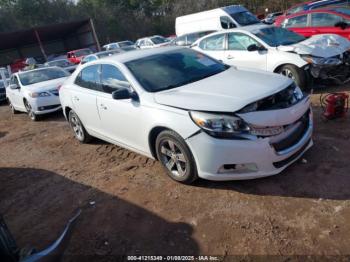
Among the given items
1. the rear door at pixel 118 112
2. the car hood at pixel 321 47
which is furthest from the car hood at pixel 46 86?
the car hood at pixel 321 47

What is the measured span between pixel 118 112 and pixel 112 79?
0.54 meters

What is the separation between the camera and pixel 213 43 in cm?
906

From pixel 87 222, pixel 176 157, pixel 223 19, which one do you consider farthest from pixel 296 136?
pixel 223 19

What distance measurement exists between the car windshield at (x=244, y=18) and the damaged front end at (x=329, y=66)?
8.91m

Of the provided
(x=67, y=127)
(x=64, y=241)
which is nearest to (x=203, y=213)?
(x=64, y=241)

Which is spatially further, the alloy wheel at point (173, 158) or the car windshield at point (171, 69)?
the car windshield at point (171, 69)

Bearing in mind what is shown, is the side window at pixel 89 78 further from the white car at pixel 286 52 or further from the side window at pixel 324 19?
the side window at pixel 324 19

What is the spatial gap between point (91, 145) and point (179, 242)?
3.64 meters

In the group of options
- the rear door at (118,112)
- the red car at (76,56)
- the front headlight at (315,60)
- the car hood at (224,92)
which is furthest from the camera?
the red car at (76,56)

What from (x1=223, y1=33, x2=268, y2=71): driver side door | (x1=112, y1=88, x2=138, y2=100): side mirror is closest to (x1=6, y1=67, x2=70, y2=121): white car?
(x1=223, y1=33, x2=268, y2=71): driver side door

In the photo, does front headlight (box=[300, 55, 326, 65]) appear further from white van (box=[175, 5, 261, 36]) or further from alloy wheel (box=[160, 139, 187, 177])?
white van (box=[175, 5, 261, 36])

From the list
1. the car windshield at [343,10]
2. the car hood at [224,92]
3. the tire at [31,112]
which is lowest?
the tire at [31,112]

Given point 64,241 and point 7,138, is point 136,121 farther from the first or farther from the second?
point 7,138

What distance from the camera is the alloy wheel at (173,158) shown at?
4.14 metres
